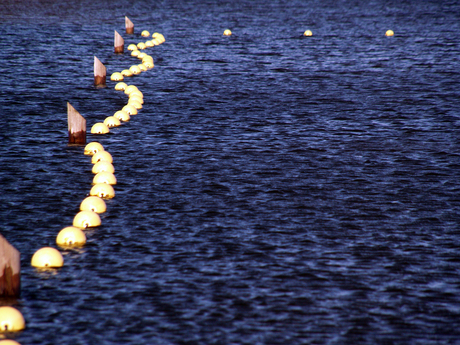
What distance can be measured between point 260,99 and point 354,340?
1156 centimetres

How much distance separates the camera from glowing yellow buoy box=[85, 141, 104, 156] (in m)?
13.0

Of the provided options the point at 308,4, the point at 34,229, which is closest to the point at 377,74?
the point at 34,229

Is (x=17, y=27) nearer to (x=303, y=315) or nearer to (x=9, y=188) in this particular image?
(x=9, y=188)

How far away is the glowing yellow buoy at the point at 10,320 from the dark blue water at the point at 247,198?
0.37 feet

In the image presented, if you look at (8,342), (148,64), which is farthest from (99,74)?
(8,342)

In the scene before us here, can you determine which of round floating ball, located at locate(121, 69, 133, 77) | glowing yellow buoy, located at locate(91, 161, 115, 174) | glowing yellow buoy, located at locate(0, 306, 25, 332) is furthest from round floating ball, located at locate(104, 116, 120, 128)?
glowing yellow buoy, located at locate(0, 306, 25, 332)

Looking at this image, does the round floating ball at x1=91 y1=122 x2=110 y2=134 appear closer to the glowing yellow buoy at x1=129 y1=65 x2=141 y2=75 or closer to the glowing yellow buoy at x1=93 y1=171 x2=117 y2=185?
the glowing yellow buoy at x1=93 y1=171 x2=117 y2=185

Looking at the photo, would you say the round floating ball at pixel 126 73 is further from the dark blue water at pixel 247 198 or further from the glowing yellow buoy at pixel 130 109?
the glowing yellow buoy at pixel 130 109

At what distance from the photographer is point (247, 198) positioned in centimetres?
1080

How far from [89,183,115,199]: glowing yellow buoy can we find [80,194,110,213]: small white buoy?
1.76 feet

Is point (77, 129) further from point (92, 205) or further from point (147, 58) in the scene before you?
point (147, 58)

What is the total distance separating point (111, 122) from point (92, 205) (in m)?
5.21

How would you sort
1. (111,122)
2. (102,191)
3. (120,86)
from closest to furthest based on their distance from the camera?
(102,191)
(111,122)
(120,86)

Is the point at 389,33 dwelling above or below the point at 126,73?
above
